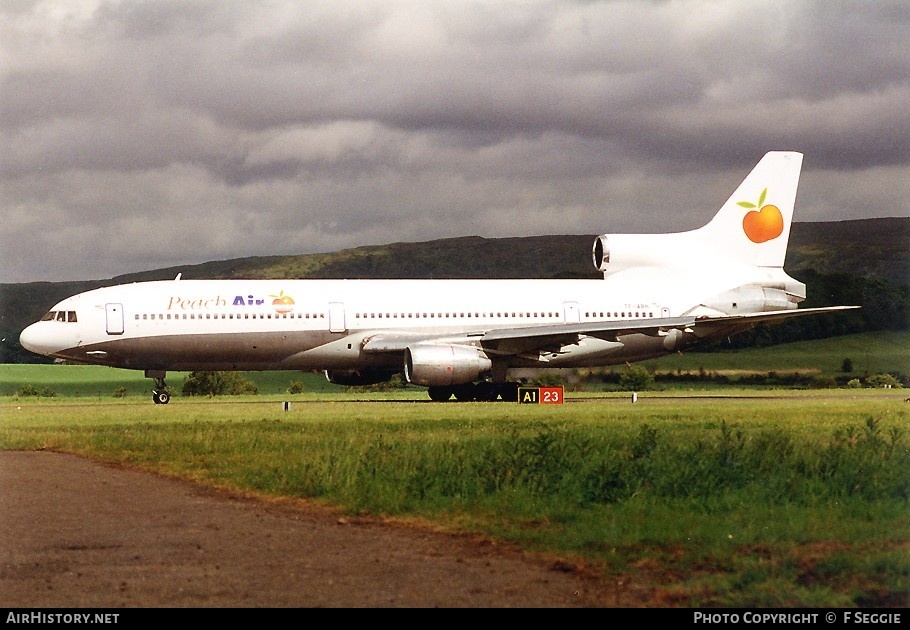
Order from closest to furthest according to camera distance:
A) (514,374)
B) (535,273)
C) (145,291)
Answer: (145,291)
(514,374)
(535,273)

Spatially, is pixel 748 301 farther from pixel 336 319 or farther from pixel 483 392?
pixel 336 319

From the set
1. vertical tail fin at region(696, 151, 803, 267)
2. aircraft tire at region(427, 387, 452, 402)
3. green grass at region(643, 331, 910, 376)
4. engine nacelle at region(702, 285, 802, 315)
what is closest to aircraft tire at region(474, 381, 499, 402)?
aircraft tire at region(427, 387, 452, 402)

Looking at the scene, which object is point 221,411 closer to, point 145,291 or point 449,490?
point 145,291

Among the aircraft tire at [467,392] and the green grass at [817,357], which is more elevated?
the green grass at [817,357]

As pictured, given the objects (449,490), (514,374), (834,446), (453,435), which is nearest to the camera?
(449,490)

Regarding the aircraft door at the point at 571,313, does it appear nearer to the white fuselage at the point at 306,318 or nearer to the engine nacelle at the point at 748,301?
the white fuselage at the point at 306,318

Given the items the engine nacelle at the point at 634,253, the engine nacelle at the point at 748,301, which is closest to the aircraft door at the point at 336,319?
the engine nacelle at the point at 634,253

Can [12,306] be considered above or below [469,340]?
above

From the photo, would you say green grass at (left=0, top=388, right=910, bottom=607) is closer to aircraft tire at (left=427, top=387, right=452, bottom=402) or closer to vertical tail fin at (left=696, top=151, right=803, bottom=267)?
aircraft tire at (left=427, top=387, right=452, bottom=402)

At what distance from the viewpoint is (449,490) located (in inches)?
615

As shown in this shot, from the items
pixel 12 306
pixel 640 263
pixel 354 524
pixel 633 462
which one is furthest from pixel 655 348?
pixel 12 306

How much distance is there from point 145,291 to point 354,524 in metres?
27.8

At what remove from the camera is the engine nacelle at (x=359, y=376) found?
4316cm

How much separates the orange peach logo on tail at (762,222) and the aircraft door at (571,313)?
9.49 meters
